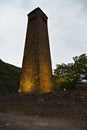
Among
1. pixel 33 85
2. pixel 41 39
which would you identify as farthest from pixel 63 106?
pixel 41 39

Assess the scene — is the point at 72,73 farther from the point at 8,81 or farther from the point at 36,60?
the point at 8,81

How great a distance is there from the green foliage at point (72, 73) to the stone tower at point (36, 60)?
301cm

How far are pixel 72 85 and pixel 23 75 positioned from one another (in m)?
5.97

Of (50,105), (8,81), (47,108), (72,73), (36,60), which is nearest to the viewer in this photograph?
(47,108)

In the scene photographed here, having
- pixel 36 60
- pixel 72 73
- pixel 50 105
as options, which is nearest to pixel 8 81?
pixel 36 60

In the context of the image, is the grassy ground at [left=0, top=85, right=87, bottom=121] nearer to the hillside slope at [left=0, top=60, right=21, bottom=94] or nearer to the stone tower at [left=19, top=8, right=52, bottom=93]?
the stone tower at [left=19, top=8, right=52, bottom=93]

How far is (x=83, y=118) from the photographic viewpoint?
936 centimetres

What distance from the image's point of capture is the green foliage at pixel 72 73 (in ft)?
72.3

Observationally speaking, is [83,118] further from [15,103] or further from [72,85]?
[72,85]

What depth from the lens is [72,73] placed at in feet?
76.4

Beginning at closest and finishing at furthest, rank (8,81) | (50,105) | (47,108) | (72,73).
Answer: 1. (47,108)
2. (50,105)
3. (72,73)
4. (8,81)

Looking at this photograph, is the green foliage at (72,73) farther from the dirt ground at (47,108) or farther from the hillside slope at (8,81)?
the dirt ground at (47,108)

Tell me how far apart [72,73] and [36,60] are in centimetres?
678

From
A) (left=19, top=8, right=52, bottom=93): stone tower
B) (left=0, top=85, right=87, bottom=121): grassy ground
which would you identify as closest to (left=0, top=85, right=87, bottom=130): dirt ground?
(left=0, top=85, right=87, bottom=121): grassy ground
